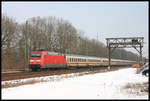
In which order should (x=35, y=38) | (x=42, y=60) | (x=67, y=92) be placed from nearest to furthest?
1. (x=67, y=92)
2. (x=42, y=60)
3. (x=35, y=38)

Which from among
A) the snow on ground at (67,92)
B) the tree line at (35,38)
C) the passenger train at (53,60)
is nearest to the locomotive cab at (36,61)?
the passenger train at (53,60)

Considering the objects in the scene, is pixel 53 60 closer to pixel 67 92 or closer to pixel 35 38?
pixel 35 38

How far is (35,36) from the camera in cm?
4703

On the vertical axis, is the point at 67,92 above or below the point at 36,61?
above

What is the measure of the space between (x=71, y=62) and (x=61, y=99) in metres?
31.7

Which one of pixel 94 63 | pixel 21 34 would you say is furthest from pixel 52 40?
pixel 94 63

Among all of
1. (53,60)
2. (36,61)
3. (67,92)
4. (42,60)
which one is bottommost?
(53,60)

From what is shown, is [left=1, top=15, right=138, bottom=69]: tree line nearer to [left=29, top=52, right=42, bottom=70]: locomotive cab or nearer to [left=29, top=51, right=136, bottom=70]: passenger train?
[left=29, top=51, right=136, bottom=70]: passenger train

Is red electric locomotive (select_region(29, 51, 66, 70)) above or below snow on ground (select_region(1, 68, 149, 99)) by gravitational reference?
below

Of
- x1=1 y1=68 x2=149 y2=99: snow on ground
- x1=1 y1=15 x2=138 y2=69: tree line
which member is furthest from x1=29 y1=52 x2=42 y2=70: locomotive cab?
x1=1 y1=68 x2=149 y2=99: snow on ground

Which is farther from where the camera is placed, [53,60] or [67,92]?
[53,60]

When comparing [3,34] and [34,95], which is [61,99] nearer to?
[34,95]

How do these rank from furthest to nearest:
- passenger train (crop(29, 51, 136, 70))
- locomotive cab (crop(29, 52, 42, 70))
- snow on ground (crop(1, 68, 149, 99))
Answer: passenger train (crop(29, 51, 136, 70)) → locomotive cab (crop(29, 52, 42, 70)) → snow on ground (crop(1, 68, 149, 99))

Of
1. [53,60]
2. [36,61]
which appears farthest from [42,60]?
[53,60]
